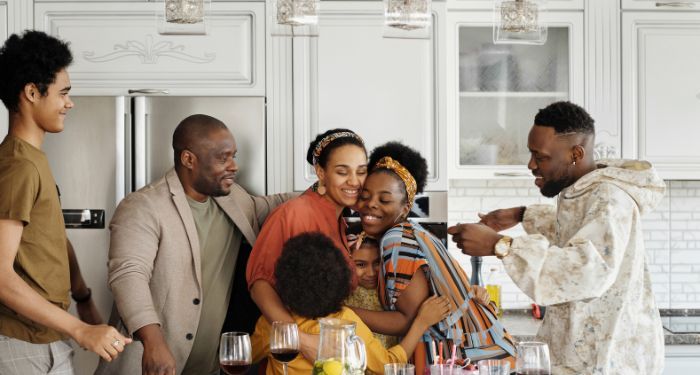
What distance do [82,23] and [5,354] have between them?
1.80 meters

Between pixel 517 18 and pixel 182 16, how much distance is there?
924 mm

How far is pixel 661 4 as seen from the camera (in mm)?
4035

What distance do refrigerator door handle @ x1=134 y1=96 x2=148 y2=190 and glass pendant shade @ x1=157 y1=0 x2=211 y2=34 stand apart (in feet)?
4.22

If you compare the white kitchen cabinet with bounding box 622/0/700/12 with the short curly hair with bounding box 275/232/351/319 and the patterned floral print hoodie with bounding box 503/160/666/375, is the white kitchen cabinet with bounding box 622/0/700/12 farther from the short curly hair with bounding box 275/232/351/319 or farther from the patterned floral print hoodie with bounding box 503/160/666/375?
the short curly hair with bounding box 275/232/351/319

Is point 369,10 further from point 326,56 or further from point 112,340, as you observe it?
point 112,340

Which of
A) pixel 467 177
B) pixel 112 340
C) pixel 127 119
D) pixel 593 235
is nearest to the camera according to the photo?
pixel 112 340

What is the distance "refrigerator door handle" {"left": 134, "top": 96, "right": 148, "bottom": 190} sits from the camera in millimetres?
3688

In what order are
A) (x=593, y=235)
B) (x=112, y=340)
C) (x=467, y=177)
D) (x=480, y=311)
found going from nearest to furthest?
(x=112, y=340)
(x=593, y=235)
(x=480, y=311)
(x=467, y=177)

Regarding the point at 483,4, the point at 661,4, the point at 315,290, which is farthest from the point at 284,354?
the point at 661,4

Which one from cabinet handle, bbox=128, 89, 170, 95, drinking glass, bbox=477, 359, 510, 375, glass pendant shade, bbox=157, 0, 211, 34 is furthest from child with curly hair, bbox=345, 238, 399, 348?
cabinet handle, bbox=128, 89, 170, 95

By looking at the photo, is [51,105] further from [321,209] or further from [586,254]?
[586,254]

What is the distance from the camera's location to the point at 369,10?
3.82m

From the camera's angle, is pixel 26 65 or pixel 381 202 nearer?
pixel 26 65

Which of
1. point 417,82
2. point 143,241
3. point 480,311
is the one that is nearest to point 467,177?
point 417,82
